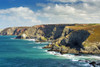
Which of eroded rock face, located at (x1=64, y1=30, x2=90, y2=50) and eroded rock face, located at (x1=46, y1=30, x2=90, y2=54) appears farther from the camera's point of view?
eroded rock face, located at (x1=64, y1=30, x2=90, y2=50)

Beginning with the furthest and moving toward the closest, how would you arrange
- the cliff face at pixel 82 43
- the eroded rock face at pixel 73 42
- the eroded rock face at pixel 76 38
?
the eroded rock face at pixel 76 38
the eroded rock face at pixel 73 42
the cliff face at pixel 82 43

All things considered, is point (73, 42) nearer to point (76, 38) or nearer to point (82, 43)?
point (76, 38)

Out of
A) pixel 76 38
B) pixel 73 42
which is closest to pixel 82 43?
pixel 76 38

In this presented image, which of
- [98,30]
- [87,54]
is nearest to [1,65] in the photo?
[87,54]

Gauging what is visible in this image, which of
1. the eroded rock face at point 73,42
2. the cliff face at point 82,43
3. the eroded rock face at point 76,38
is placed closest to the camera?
the cliff face at point 82,43

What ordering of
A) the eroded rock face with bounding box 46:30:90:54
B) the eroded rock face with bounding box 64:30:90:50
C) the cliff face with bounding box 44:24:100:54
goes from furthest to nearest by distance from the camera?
the eroded rock face with bounding box 64:30:90:50 → the eroded rock face with bounding box 46:30:90:54 → the cliff face with bounding box 44:24:100:54

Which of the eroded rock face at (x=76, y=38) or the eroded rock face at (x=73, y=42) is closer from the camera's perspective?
the eroded rock face at (x=73, y=42)

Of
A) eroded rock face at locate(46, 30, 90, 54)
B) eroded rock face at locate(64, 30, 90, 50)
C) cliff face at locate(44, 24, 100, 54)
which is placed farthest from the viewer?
eroded rock face at locate(64, 30, 90, 50)

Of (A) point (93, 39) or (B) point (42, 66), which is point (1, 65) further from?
(A) point (93, 39)

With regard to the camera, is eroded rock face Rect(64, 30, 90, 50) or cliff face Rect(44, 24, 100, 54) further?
eroded rock face Rect(64, 30, 90, 50)

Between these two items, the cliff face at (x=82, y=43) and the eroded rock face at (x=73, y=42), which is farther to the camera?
the eroded rock face at (x=73, y=42)

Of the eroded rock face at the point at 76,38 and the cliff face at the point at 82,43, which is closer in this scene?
the cliff face at the point at 82,43
